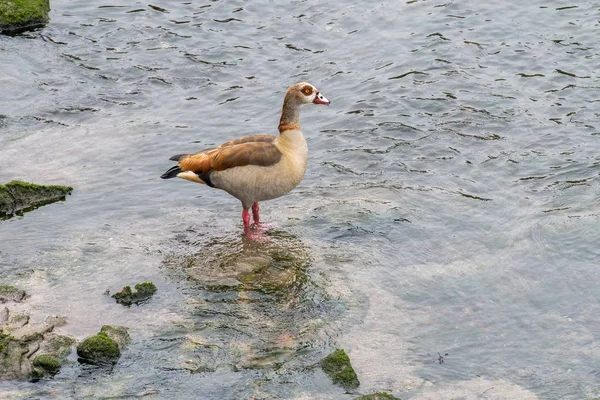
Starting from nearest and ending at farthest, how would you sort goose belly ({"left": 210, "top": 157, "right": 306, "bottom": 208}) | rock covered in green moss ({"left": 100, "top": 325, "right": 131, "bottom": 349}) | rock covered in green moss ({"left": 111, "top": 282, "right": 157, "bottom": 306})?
rock covered in green moss ({"left": 100, "top": 325, "right": 131, "bottom": 349}), rock covered in green moss ({"left": 111, "top": 282, "right": 157, "bottom": 306}), goose belly ({"left": 210, "top": 157, "right": 306, "bottom": 208})

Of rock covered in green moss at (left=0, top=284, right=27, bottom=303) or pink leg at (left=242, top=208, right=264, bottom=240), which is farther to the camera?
pink leg at (left=242, top=208, right=264, bottom=240)

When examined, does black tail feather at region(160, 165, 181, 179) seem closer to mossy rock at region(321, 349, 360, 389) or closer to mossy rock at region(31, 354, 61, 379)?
mossy rock at region(31, 354, 61, 379)

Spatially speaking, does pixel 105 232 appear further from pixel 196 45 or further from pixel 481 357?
pixel 196 45

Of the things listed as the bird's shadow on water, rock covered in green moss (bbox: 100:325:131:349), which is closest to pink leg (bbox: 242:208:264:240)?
the bird's shadow on water

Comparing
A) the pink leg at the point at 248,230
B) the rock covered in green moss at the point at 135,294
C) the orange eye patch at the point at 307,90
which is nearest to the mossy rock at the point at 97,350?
the rock covered in green moss at the point at 135,294

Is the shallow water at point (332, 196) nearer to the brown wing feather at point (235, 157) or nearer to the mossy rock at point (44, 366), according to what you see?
the mossy rock at point (44, 366)

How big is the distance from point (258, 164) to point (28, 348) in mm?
3860

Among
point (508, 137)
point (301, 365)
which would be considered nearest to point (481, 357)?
point (301, 365)

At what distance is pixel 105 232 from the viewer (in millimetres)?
→ 11797

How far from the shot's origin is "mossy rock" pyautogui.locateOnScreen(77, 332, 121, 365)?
8859mm

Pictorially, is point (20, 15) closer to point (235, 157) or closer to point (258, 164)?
point (235, 157)

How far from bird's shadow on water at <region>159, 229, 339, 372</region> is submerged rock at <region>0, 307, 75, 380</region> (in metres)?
1.25

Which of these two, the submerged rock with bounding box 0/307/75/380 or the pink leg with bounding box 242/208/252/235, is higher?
the submerged rock with bounding box 0/307/75/380

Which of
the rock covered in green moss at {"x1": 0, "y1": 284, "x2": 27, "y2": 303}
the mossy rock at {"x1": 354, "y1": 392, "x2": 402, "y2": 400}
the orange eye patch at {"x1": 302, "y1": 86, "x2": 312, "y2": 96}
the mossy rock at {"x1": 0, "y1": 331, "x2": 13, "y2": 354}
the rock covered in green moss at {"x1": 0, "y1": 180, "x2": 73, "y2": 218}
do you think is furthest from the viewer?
the rock covered in green moss at {"x1": 0, "y1": 180, "x2": 73, "y2": 218}
